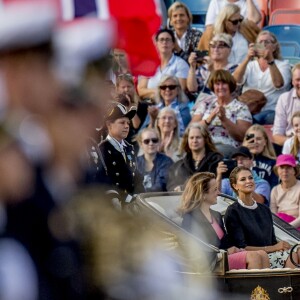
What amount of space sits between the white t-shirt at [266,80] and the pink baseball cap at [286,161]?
123 cm

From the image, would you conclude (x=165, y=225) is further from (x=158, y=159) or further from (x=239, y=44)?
(x=239, y=44)

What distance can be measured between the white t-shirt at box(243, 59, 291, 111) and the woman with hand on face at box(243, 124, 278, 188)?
893 mm

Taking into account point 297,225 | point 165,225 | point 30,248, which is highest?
point 30,248

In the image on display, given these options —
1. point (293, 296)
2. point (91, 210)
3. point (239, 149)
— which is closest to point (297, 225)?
point (239, 149)

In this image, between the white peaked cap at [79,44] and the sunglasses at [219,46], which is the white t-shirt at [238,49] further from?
the white peaked cap at [79,44]

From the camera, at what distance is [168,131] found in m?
10.2

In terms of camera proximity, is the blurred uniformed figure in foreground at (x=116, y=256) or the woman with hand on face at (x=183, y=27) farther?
the woman with hand on face at (x=183, y=27)

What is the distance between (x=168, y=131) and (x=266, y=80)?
1278 millimetres

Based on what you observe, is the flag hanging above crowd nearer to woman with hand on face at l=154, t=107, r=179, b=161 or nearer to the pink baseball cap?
the pink baseball cap

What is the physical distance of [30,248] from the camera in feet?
6.63

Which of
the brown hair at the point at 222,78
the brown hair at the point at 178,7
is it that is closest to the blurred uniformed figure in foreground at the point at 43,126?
the brown hair at the point at 222,78

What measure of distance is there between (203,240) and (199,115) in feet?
7.47

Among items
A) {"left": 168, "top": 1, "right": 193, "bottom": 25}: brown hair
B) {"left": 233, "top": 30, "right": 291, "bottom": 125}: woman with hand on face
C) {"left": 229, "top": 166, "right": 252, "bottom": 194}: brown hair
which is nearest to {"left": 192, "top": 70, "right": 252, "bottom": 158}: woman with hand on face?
{"left": 233, "top": 30, "right": 291, "bottom": 125}: woman with hand on face

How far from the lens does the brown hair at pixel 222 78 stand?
1019 cm
